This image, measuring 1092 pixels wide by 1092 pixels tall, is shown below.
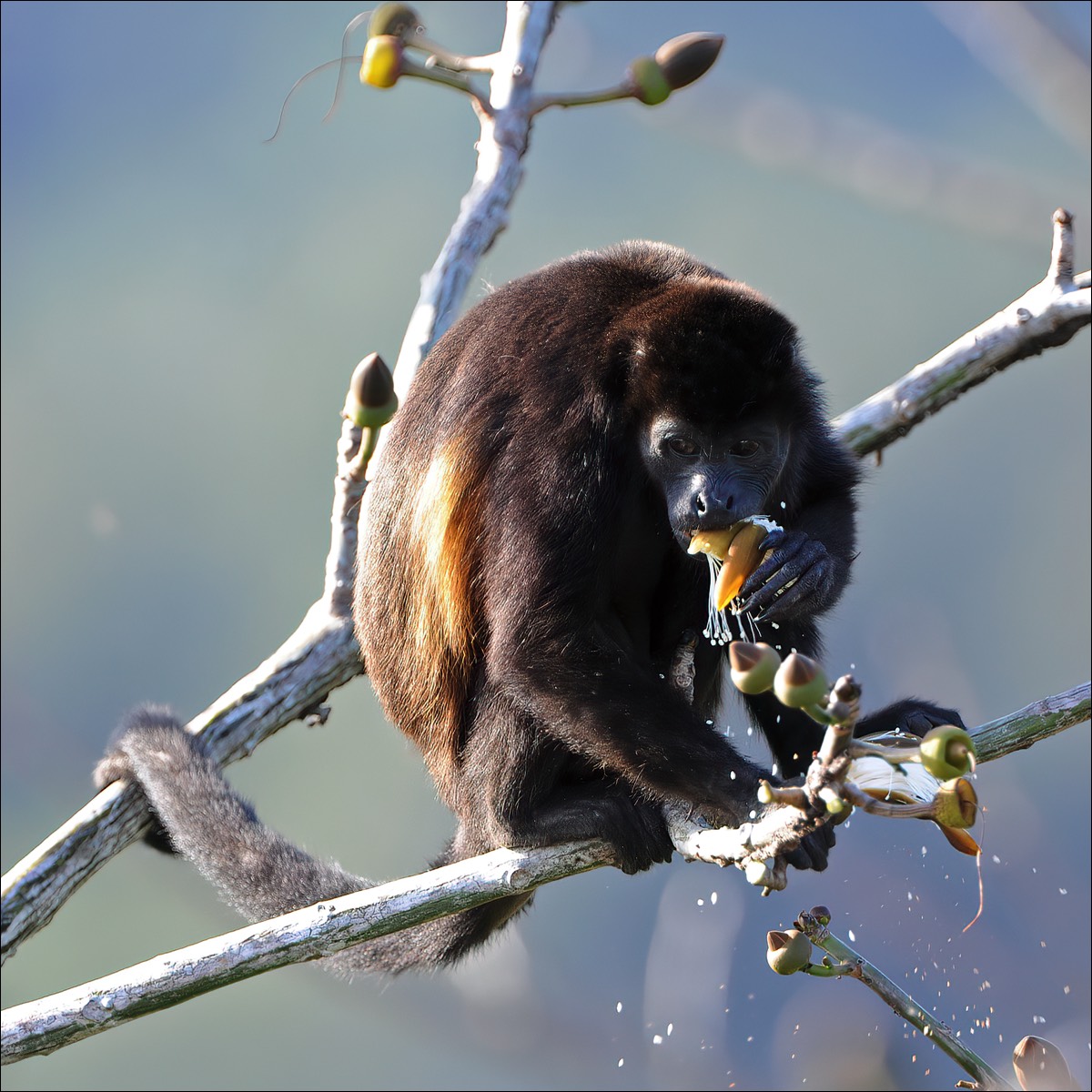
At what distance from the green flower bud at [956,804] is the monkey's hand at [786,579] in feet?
4.72

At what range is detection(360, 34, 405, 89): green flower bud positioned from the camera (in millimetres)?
5117

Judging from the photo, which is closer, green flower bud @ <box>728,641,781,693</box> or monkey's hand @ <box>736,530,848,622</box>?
green flower bud @ <box>728,641,781,693</box>


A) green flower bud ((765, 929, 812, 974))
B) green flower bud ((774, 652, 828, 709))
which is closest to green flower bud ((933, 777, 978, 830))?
green flower bud ((774, 652, 828, 709))

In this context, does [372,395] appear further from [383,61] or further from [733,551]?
[733,551]

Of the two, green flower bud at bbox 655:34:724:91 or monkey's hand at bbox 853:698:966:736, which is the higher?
green flower bud at bbox 655:34:724:91

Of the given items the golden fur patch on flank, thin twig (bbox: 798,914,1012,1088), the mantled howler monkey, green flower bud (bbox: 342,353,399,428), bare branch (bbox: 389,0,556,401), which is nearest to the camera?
thin twig (bbox: 798,914,1012,1088)

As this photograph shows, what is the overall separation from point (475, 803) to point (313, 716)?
153cm

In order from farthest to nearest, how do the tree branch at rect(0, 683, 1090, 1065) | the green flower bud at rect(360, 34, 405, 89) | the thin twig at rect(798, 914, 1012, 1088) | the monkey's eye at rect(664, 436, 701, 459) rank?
the green flower bud at rect(360, 34, 405, 89)
the monkey's eye at rect(664, 436, 701, 459)
the tree branch at rect(0, 683, 1090, 1065)
the thin twig at rect(798, 914, 1012, 1088)

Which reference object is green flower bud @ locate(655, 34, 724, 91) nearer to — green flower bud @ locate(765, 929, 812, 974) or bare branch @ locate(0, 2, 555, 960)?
bare branch @ locate(0, 2, 555, 960)

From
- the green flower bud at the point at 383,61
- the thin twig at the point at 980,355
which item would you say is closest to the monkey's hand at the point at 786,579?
the thin twig at the point at 980,355

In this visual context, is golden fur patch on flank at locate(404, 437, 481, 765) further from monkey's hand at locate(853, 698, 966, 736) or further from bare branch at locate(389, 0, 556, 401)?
bare branch at locate(389, 0, 556, 401)

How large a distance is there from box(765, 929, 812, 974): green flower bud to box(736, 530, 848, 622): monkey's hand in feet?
3.40

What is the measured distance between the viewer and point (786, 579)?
3.66 metres

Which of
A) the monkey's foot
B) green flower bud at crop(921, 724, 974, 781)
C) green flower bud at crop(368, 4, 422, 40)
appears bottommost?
green flower bud at crop(921, 724, 974, 781)
